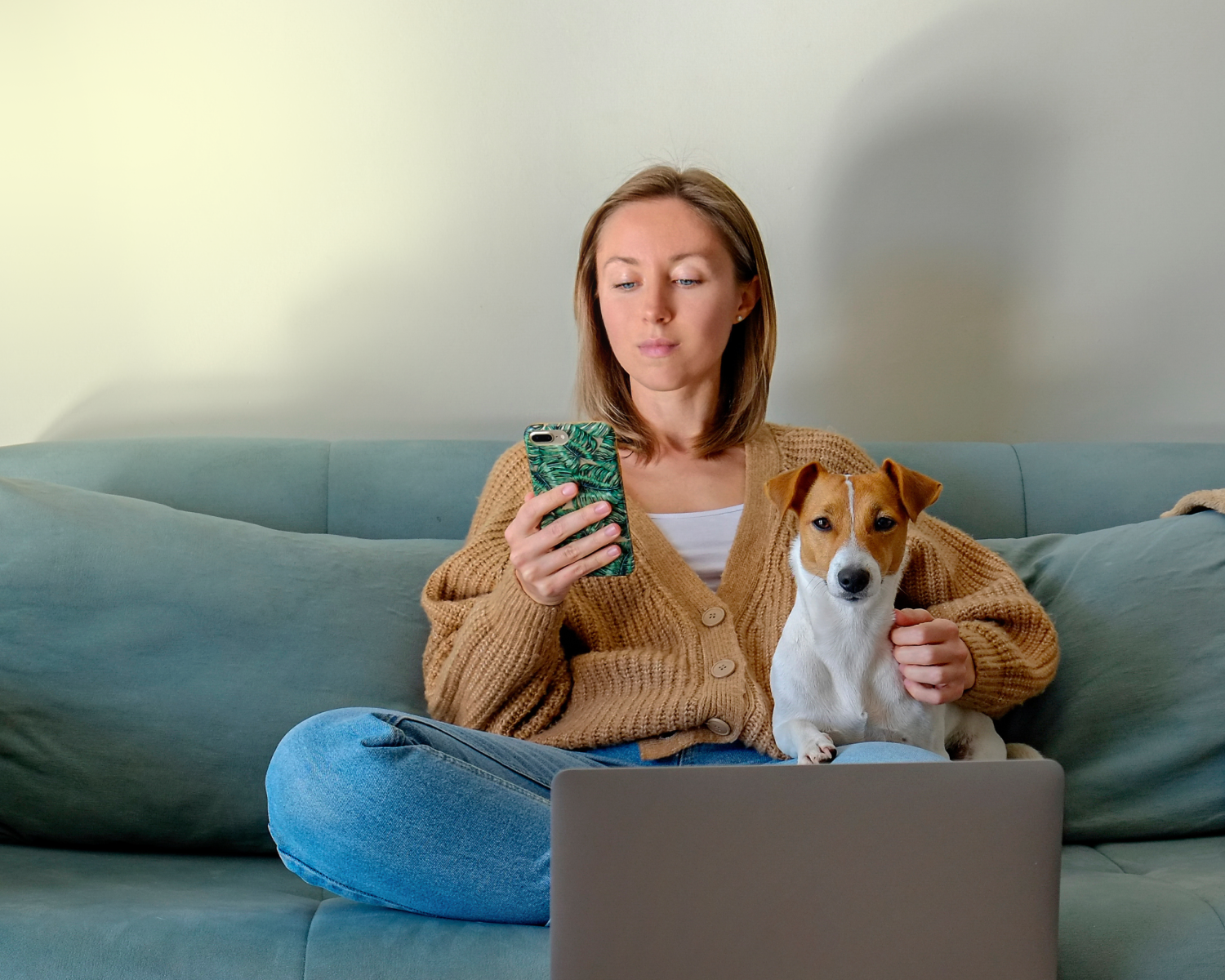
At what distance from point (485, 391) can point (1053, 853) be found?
49.9 inches

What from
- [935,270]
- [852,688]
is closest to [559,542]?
[852,688]

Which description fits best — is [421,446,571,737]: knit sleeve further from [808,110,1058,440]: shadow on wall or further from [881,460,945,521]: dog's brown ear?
[808,110,1058,440]: shadow on wall

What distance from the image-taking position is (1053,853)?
81cm

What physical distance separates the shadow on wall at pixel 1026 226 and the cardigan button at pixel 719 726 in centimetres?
82

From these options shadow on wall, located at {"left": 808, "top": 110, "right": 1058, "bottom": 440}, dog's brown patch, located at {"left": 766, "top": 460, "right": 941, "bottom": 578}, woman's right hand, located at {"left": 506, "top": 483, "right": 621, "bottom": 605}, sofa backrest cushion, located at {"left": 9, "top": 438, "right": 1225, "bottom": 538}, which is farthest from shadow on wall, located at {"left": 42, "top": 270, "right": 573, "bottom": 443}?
dog's brown patch, located at {"left": 766, "top": 460, "right": 941, "bottom": 578}

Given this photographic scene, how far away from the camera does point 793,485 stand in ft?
3.71

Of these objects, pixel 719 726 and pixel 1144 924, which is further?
pixel 719 726

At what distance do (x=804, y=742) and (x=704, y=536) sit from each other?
389mm

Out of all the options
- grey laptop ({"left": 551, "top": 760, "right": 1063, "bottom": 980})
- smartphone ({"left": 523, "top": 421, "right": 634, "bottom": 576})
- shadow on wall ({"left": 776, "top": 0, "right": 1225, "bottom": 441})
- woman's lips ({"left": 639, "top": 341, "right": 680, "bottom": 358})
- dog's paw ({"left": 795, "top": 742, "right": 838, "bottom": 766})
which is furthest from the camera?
shadow on wall ({"left": 776, "top": 0, "right": 1225, "bottom": 441})

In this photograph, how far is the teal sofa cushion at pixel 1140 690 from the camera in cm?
134

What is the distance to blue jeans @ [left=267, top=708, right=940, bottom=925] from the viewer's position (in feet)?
3.15

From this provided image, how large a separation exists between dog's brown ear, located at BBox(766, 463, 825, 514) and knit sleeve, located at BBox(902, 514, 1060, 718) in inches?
10.3

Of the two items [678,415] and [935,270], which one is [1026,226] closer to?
[935,270]

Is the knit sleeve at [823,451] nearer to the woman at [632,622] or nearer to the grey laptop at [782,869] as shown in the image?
the woman at [632,622]
